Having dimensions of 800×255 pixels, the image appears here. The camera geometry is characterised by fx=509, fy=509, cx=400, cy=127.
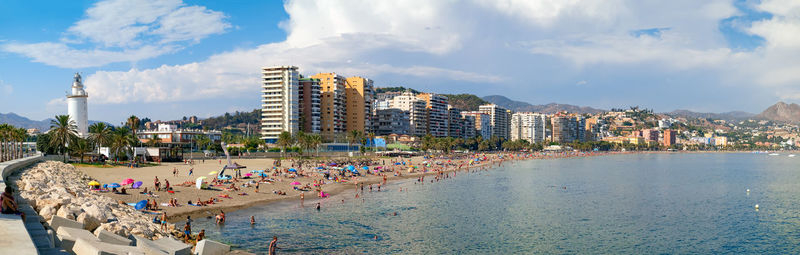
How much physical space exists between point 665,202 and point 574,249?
27208 mm

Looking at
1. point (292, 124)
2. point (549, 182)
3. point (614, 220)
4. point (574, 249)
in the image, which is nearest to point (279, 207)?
point (574, 249)

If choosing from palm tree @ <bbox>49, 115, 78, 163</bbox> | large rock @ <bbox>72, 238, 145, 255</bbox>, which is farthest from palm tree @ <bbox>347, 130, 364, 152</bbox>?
large rock @ <bbox>72, 238, 145, 255</bbox>

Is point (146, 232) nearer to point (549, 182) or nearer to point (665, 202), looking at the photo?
point (665, 202)

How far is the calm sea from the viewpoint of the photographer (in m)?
29.9

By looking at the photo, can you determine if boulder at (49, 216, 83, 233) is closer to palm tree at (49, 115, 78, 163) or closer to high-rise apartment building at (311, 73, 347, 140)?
palm tree at (49, 115, 78, 163)

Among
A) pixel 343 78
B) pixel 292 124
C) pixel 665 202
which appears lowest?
pixel 665 202

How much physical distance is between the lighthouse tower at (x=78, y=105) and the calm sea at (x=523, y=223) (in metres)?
69.3

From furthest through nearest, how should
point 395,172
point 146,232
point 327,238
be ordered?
point 395,172 < point 327,238 < point 146,232

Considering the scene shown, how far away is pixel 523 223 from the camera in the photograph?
37750mm

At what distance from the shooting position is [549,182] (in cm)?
7288

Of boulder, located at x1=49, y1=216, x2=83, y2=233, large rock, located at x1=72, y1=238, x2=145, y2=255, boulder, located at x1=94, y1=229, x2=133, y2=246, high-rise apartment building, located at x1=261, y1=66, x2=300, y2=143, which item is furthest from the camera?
high-rise apartment building, located at x1=261, y1=66, x2=300, y2=143

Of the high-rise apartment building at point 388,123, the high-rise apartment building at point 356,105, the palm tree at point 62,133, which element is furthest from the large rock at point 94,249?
the high-rise apartment building at point 388,123

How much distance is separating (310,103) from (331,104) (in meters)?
8.24

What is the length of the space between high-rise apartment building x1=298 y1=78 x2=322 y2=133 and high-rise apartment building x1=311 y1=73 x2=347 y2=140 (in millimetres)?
4205
